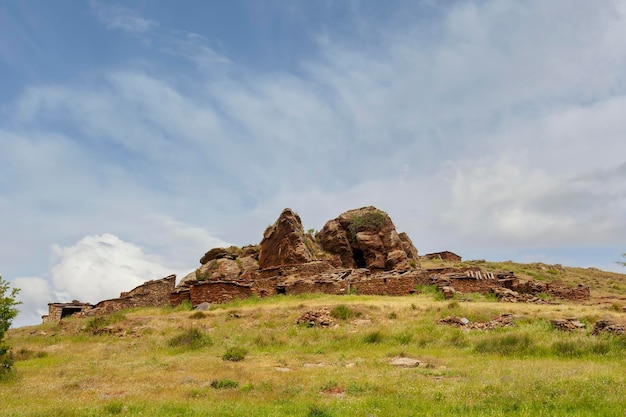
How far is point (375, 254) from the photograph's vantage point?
3888cm

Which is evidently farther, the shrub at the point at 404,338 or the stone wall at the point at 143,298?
the stone wall at the point at 143,298

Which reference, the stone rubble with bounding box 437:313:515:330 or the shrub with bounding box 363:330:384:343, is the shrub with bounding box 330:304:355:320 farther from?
the stone rubble with bounding box 437:313:515:330

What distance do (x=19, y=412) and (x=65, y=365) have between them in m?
7.48

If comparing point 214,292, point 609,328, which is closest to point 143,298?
point 214,292

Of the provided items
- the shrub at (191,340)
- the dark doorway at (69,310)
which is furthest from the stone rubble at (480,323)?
the dark doorway at (69,310)

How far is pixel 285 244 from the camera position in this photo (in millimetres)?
35906

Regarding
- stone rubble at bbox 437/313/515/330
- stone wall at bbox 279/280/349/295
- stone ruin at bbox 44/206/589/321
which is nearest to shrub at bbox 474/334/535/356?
stone rubble at bbox 437/313/515/330

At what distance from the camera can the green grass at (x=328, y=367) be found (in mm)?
9320

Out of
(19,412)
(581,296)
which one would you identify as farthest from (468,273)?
(19,412)

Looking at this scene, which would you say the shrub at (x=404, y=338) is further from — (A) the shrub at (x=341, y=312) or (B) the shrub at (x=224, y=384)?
(B) the shrub at (x=224, y=384)

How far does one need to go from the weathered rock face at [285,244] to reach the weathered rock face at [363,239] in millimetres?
3480

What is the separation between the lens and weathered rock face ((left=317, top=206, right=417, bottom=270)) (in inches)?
1534

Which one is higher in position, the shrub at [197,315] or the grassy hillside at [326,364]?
the shrub at [197,315]

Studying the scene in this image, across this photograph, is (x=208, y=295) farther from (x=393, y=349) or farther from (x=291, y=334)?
(x=393, y=349)
